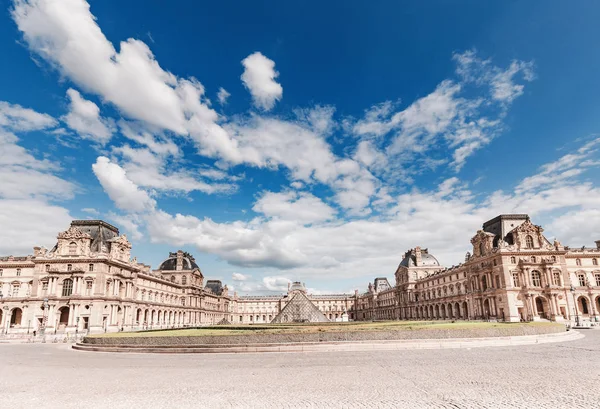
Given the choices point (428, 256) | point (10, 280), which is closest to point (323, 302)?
point (428, 256)

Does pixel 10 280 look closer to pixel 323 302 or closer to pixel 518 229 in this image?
pixel 518 229

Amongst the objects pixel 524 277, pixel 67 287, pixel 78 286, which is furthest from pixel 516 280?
pixel 67 287

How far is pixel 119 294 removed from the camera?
6244 centimetres

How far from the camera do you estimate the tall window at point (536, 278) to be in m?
58.5

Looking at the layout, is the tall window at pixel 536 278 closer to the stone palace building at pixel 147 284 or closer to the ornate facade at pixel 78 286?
the stone palace building at pixel 147 284

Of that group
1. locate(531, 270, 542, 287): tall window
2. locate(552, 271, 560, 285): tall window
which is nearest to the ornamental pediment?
locate(531, 270, 542, 287): tall window

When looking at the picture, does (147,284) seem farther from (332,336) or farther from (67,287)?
(332,336)

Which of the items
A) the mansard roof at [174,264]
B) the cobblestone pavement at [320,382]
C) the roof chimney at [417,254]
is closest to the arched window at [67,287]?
the mansard roof at [174,264]

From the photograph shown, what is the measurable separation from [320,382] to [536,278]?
5996 cm

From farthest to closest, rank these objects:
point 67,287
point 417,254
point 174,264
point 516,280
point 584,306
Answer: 1. point 417,254
2. point 174,264
3. point 584,306
4. point 516,280
5. point 67,287

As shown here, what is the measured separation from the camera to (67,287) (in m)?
57.1

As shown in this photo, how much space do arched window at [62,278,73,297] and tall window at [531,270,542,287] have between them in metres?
72.5

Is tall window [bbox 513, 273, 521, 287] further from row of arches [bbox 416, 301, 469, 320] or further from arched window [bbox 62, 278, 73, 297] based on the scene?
arched window [bbox 62, 278, 73, 297]

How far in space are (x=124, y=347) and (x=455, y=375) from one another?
21001 mm
